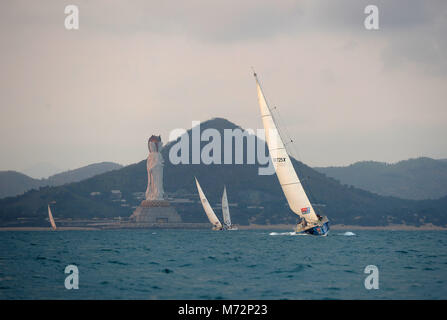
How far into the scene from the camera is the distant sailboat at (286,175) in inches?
2908

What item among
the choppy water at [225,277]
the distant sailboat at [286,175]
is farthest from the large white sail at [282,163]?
the choppy water at [225,277]

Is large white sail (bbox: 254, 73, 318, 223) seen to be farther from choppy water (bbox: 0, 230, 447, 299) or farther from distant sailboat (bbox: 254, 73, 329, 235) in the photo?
choppy water (bbox: 0, 230, 447, 299)

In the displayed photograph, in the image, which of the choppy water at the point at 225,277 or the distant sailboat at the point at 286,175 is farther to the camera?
the distant sailboat at the point at 286,175

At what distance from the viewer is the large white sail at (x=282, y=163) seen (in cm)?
7381

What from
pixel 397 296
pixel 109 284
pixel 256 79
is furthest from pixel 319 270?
pixel 256 79

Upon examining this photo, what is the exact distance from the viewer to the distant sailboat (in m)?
73.9

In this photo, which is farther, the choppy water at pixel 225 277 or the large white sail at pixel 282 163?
the large white sail at pixel 282 163

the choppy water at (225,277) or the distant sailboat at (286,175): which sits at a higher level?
the distant sailboat at (286,175)

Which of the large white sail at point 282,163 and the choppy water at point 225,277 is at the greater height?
the large white sail at point 282,163

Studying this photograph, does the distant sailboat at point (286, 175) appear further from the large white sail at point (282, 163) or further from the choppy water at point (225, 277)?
the choppy water at point (225, 277)
